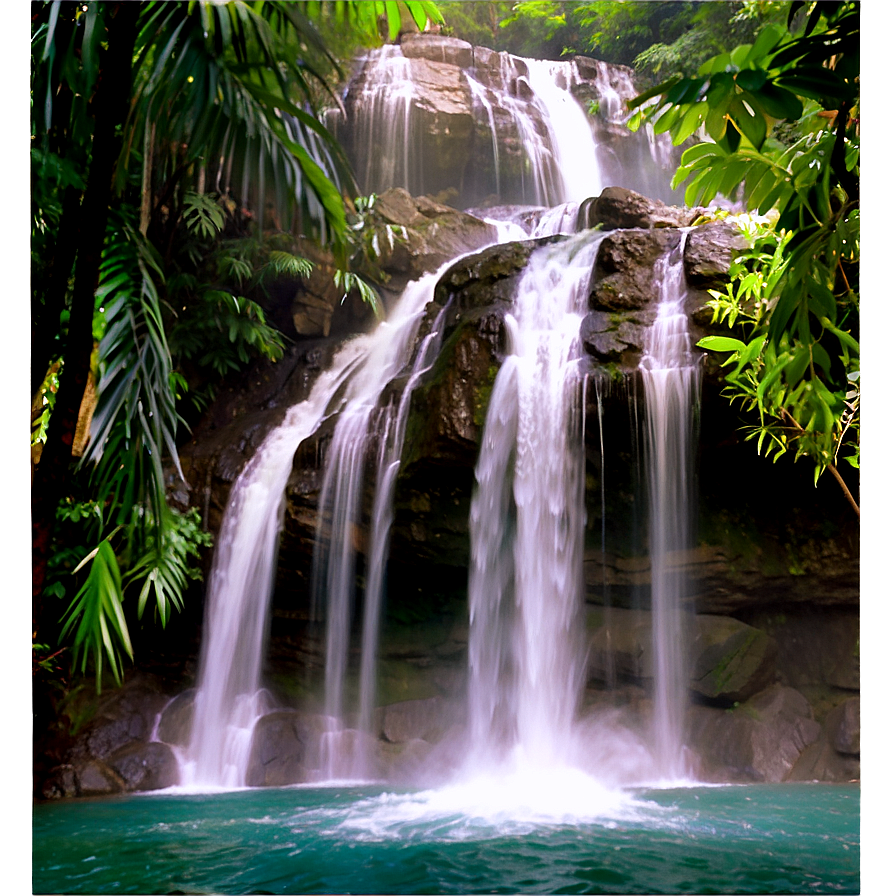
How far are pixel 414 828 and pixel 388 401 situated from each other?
180cm

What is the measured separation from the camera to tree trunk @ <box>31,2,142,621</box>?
72.5 inches

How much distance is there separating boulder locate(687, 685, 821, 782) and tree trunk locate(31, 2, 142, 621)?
7.83 feet

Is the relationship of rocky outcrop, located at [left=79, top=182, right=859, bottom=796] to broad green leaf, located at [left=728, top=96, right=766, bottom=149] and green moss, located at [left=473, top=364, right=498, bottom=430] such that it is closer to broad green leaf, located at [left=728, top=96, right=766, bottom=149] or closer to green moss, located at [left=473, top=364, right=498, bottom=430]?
green moss, located at [left=473, top=364, right=498, bottom=430]

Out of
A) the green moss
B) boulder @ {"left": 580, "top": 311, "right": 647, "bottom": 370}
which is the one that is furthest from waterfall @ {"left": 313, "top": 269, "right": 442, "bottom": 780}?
boulder @ {"left": 580, "top": 311, "right": 647, "bottom": 370}

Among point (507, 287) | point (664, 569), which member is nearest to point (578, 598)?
point (664, 569)

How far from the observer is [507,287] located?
3463 millimetres

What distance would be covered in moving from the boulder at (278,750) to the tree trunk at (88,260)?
116 centimetres

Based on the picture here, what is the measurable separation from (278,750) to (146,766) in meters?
0.51

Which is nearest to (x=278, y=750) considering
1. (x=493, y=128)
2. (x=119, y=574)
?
(x=119, y=574)

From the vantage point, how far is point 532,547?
10.8 ft

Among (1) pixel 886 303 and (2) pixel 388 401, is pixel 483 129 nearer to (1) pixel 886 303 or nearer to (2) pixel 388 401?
(2) pixel 388 401

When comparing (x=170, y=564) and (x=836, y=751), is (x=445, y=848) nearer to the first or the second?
(x=170, y=564)

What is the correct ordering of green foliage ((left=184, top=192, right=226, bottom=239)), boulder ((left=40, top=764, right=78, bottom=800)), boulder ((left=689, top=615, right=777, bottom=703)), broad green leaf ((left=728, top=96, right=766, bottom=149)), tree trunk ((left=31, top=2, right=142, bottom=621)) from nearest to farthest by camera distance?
broad green leaf ((left=728, top=96, right=766, bottom=149)), tree trunk ((left=31, top=2, right=142, bottom=621)), green foliage ((left=184, top=192, right=226, bottom=239)), boulder ((left=40, top=764, right=78, bottom=800)), boulder ((left=689, top=615, right=777, bottom=703))


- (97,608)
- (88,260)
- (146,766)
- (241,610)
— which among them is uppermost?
(88,260)
